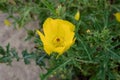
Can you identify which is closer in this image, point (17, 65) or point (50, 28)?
point (50, 28)

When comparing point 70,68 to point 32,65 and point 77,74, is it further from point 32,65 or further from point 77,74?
point 32,65

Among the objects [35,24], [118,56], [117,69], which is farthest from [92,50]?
[35,24]

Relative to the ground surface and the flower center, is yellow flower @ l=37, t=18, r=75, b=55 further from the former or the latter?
the ground surface

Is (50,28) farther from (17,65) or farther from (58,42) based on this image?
(17,65)

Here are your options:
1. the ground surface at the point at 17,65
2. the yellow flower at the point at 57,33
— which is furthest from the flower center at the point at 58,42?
the ground surface at the point at 17,65

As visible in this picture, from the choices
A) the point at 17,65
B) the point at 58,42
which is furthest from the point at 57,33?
the point at 17,65

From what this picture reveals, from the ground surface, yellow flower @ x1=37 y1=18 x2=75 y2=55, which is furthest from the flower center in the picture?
the ground surface
